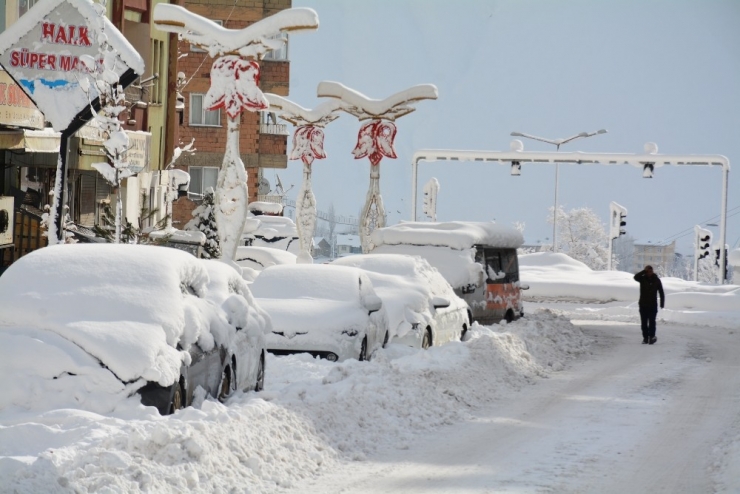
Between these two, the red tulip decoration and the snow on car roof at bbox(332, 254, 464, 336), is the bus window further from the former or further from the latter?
the red tulip decoration

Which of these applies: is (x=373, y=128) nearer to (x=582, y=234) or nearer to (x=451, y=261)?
(x=451, y=261)

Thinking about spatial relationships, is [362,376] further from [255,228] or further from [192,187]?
[192,187]

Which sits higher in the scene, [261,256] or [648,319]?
[261,256]

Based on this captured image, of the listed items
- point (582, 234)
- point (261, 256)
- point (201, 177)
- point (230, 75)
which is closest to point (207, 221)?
point (261, 256)

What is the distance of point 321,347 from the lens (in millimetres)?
17188

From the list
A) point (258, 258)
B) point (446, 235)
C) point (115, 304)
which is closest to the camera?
point (115, 304)

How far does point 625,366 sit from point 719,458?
383 inches


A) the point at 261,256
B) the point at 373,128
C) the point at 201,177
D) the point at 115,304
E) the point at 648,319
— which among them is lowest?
the point at 648,319

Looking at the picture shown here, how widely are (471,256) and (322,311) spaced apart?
9.42 metres

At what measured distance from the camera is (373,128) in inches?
1391

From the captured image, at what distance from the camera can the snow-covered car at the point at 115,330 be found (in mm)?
10781

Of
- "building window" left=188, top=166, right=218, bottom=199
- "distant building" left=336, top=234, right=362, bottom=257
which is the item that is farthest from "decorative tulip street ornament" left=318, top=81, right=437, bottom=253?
"distant building" left=336, top=234, right=362, bottom=257

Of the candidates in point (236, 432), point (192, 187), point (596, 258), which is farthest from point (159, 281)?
point (596, 258)

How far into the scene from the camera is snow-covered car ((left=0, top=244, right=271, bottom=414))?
1078cm
